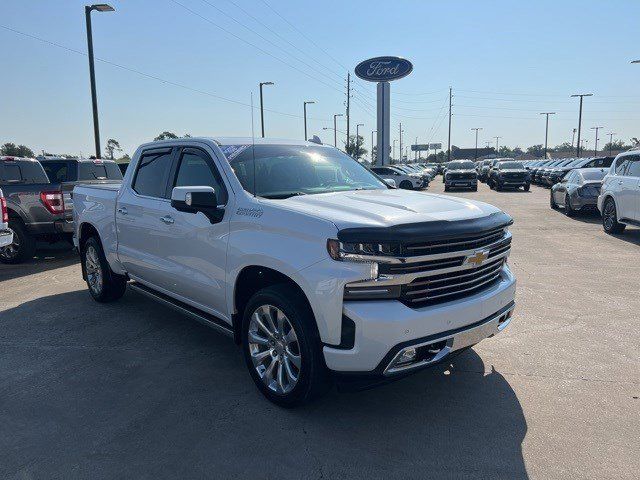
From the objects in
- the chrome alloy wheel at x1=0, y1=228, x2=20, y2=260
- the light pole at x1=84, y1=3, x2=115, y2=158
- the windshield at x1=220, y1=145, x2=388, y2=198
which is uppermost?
the light pole at x1=84, y1=3, x2=115, y2=158

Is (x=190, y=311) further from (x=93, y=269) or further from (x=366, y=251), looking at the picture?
(x=93, y=269)

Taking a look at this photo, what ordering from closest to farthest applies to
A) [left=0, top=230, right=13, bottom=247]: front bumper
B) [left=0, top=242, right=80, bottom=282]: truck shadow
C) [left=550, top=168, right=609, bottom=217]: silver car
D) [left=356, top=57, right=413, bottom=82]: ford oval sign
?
[left=0, top=230, right=13, bottom=247]: front bumper < [left=0, top=242, right=80, bottom=282]: truck shadow < [left=550, top=168, right=609, bottom=217]: silver car < [left=356, top=57, right=413, bottom=82]: ford oval sign

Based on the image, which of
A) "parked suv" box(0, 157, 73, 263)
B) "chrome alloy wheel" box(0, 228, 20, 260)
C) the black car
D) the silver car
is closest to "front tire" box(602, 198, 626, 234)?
the silver car

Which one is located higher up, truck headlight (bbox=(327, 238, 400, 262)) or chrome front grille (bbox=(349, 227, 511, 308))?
truck headlight (bbox=(327, 238, 400, 262))

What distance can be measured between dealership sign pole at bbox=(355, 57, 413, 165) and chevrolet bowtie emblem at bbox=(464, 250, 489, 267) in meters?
36.0

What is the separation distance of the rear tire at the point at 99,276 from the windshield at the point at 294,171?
2.66 m

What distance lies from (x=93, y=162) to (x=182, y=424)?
31.6 ft

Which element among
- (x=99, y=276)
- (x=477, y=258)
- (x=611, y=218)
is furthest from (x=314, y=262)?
(x=611, y=218)

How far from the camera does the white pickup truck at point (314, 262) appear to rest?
306 cm

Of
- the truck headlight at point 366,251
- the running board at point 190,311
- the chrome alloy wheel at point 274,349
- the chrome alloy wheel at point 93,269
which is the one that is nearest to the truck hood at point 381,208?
the truck headlight at point 366,251

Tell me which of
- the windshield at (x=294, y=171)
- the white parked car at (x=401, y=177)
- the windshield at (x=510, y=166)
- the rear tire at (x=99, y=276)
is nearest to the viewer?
the windshield at (x=294, y=171)

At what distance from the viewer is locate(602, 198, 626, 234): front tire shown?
1135 cm

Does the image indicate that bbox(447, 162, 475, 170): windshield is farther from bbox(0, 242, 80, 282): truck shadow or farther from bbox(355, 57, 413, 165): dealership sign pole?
bbox(0, 242, 80, 282): truck shadow

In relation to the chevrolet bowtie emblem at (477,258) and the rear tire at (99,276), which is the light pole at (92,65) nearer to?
the rear tire at (99,276)
